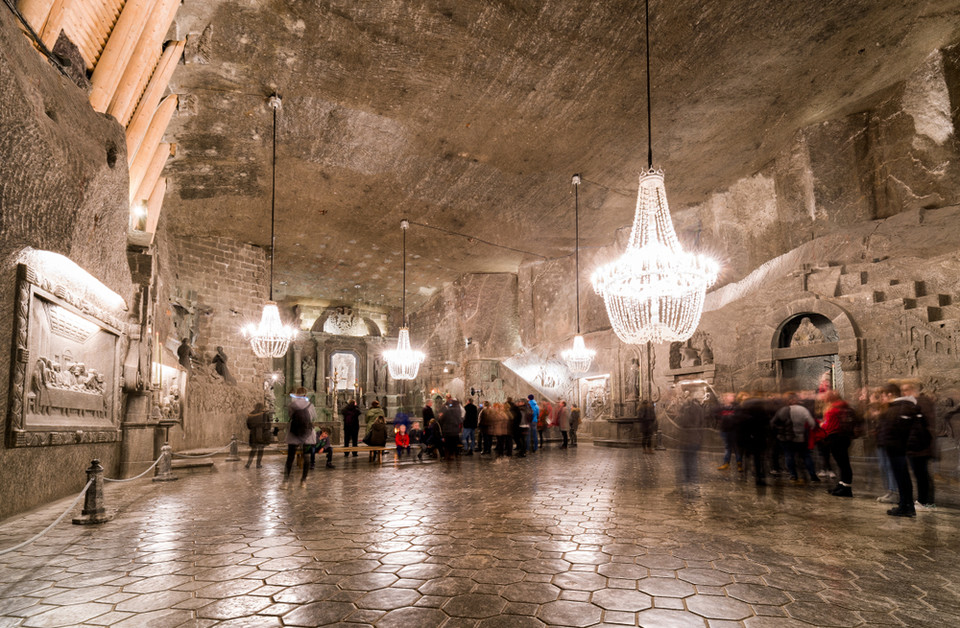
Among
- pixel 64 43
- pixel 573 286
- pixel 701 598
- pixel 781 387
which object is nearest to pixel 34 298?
pixel 64 43

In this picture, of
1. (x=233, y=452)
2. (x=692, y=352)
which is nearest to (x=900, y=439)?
(x=692, y=352)

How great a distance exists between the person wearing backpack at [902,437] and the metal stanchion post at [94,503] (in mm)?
6682

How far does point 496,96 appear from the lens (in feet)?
27.7

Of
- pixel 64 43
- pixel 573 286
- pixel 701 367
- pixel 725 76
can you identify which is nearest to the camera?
pixel 64 43

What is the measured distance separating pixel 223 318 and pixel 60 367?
8838mm

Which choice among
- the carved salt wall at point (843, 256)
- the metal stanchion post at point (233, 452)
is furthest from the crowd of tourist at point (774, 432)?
the metal stanchion post at point (233, 452)

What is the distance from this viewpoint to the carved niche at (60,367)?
4.57 meters

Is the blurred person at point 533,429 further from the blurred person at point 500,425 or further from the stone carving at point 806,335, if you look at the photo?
the stone carving at point 806,335

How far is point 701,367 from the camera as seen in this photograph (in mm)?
11547

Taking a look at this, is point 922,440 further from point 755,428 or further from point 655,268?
point 655,268

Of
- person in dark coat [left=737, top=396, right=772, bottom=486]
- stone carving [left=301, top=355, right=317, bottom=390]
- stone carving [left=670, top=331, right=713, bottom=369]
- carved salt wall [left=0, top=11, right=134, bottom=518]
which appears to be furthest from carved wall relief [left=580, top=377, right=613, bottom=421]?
stone carving [left=301, top=355, right=317, bottom=390]

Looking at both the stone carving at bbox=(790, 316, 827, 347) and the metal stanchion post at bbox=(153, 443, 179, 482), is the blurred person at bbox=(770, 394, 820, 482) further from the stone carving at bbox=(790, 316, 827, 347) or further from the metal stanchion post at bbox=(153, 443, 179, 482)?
the metal stanchion post at bbox=(153, 443, 179, 482)

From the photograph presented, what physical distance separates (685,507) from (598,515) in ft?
3.12

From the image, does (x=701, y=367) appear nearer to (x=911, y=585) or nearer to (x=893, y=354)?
(x=893, y=354)
